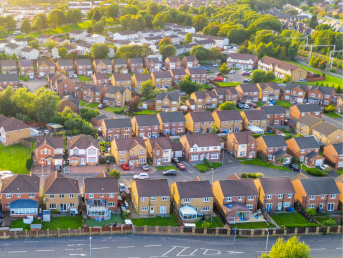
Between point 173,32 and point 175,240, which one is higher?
point 173,32

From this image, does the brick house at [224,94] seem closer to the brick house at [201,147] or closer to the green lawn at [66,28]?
the brick house at [201,147]

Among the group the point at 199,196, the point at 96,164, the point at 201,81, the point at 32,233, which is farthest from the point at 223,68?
the point at 32,233

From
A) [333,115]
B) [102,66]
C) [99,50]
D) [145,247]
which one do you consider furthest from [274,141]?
[99,50]

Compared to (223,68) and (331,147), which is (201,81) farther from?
(331,147)

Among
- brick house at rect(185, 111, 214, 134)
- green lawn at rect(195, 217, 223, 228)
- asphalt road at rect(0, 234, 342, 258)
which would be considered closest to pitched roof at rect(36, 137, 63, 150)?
asphalt road at rect(0, 234, 342, 258)

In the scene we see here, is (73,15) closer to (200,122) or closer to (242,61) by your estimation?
(242,61)

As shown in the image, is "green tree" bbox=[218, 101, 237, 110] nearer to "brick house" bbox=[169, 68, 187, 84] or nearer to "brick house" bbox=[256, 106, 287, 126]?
"brick house" bbox=[256, 106, 287, 126]
